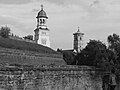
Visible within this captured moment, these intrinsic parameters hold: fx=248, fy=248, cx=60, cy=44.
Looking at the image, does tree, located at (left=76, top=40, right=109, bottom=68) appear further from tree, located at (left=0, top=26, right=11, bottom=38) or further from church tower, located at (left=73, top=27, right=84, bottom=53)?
church tower, located at (left=73, top=27, right=84, bottom=53)

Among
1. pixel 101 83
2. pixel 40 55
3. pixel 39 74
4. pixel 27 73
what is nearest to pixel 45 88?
pixel 39 74

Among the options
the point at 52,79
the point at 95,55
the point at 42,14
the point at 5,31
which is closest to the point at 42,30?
the point at 42,14

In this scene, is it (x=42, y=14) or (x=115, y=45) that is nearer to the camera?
(x=115, y=45)

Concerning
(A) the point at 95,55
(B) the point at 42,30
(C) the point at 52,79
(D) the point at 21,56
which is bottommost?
(C) the point at 52,79

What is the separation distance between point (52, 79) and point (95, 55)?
13.0m

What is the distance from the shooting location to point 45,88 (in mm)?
20203

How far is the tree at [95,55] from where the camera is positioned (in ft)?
99.0

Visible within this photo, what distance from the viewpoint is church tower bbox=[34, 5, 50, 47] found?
73375 millimetres

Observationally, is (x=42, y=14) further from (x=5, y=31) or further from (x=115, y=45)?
(x=115, y=45)

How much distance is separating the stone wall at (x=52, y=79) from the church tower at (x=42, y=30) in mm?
46183

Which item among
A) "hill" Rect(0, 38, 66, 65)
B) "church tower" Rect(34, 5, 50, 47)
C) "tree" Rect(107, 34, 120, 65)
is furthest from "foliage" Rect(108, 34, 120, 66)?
"church tower" Rect(34, 5, 50, 47)

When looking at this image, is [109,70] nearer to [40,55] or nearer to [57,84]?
[57,84]

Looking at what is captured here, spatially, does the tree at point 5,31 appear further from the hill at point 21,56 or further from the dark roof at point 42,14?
the dark roof at point 42,14

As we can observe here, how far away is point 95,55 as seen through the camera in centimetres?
3300
